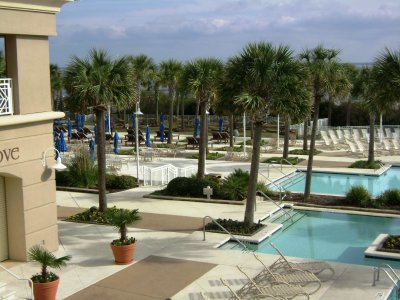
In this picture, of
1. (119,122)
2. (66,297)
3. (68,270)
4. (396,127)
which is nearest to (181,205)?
(68,270)

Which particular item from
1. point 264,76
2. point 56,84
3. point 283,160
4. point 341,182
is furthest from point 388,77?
point 56,84

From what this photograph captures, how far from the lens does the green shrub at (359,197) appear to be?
64.5 feet

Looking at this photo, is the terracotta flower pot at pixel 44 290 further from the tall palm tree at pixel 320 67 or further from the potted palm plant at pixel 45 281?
Result: the tall palm tree at pixel 320 67

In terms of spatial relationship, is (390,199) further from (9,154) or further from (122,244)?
(9,154)

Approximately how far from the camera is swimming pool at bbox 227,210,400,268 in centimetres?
1504

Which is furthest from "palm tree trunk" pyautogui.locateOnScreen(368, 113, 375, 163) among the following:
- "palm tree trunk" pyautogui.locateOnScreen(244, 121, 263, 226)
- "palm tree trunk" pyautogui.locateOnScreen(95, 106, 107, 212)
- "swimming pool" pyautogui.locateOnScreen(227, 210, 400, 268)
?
"palm tree trunk" pyautogui.locateOnScreen(95, 106, 107, 212)

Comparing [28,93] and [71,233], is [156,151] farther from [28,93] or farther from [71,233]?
[28,93]

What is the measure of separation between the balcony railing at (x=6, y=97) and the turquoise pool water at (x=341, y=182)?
13441 mm

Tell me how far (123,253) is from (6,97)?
4359 mm

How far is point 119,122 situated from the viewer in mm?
51938

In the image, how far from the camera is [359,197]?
19828 millimetres

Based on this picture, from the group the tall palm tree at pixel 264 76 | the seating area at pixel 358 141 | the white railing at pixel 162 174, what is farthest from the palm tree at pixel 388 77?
the seating area at pixel 358 141

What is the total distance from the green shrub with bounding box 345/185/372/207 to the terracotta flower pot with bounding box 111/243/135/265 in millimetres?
9277

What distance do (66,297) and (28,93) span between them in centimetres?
475
